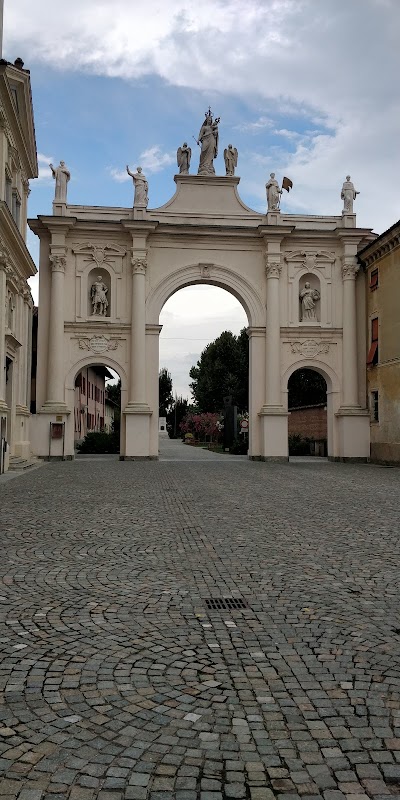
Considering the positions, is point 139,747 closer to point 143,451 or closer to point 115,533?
point 115,533

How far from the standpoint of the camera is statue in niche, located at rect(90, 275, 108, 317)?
27859 millimetres

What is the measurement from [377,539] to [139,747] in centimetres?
566

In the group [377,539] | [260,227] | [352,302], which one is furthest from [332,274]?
[377,539]

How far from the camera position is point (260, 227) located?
2784cm

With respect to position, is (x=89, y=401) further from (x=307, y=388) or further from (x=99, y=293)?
(x=99, y=293)

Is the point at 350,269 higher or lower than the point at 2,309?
higher

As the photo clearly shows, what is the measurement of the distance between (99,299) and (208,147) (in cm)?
848

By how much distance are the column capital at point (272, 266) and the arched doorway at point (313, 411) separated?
4.02 meters

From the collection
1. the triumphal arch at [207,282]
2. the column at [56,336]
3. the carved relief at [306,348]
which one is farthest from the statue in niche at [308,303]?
the column at [56,336]

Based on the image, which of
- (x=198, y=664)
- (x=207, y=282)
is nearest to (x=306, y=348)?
(x=207, y=282)

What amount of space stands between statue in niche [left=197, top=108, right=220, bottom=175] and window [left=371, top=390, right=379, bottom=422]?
12.0m

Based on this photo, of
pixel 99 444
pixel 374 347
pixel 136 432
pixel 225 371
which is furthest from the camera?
pixel 225 371

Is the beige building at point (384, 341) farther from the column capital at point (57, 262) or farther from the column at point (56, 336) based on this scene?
the column at point (56, 336)

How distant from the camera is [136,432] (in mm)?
26781
